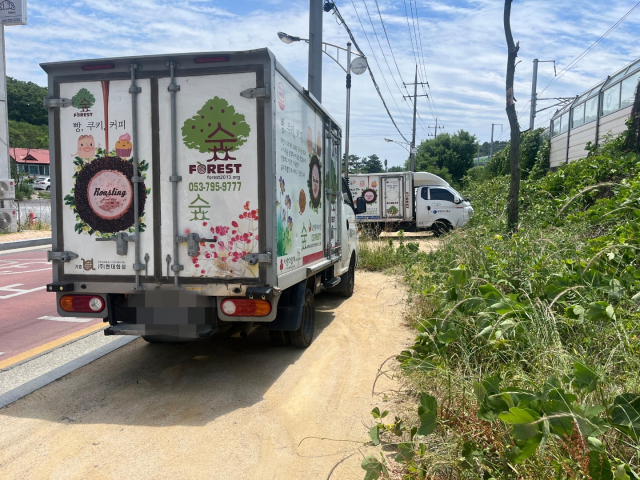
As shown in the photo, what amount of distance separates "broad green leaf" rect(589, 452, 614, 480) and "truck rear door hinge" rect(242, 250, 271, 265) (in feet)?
9.10

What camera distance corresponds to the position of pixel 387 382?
4.60 meters

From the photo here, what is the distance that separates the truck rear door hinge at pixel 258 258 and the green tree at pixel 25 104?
61.6 metres

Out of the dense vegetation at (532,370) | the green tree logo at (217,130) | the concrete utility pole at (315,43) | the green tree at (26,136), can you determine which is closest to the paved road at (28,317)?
the green tree logo at (217,130)

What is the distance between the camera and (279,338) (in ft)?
18.4

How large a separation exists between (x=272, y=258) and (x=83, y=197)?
5.96ft

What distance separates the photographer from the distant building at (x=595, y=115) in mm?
11898

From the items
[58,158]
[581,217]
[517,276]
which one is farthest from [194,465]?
[581,217]

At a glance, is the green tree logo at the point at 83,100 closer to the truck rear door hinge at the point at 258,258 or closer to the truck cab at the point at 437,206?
the truck rear door hinge at the point at 258,258

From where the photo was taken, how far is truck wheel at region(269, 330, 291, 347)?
5.54 metres

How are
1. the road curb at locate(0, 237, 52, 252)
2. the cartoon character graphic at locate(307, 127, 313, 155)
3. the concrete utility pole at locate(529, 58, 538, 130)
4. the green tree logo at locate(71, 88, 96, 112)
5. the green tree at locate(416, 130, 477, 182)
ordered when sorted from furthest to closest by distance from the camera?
the green tree at locate(416, 130, 477, 182) → the concrete utility pole at locate(529, 58, 538, 130) → the road curb at locate(0, 237, 52, 252) → the cartoon character graphic at locate(307, 127, 313, 155) → the green tree logo at locate(71, 88, 96, 112)

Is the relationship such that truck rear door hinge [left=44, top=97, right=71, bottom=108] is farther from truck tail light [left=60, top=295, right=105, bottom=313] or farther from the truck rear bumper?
the truck rear bumper

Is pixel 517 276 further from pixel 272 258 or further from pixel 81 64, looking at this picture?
pixel 81 64

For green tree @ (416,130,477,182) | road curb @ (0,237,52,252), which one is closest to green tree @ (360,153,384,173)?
green tree @ (416,130,477,182)

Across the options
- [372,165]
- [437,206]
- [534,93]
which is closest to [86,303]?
[437,206]
